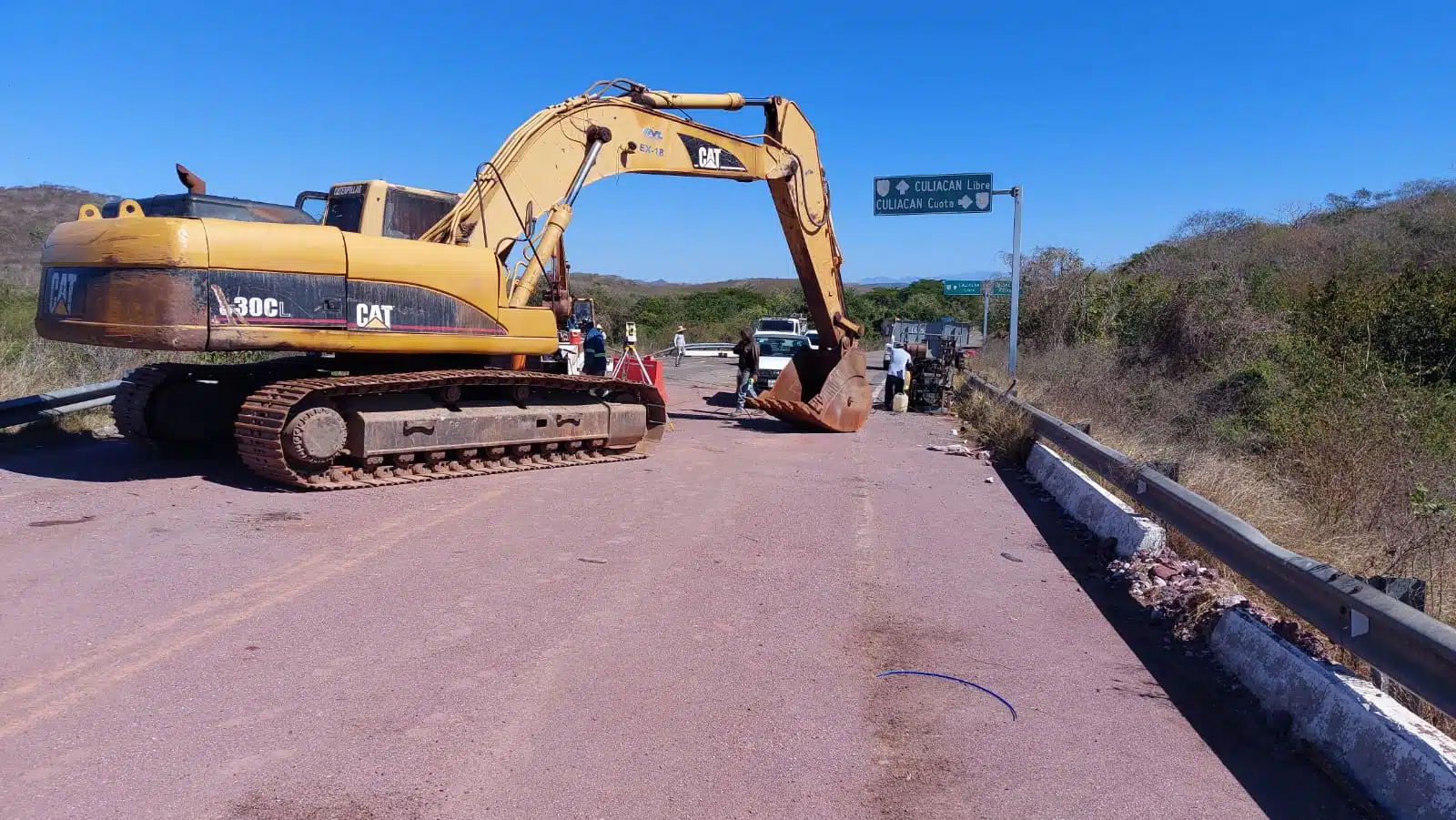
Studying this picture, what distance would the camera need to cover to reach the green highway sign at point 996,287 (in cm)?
3244

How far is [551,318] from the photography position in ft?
39.1

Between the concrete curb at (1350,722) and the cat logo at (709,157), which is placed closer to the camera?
the concrete curb at (1350,722)

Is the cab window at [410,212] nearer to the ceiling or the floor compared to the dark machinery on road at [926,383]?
nearer to the ceiling

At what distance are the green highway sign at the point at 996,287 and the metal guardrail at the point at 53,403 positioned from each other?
2518cm

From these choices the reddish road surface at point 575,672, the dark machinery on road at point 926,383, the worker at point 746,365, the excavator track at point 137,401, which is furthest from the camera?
the dark machinery on road at point 926,383

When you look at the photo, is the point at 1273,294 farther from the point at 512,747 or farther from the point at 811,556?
the point at 512,747

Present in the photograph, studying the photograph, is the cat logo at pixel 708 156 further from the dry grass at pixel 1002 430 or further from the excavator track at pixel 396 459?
the dry grass at pixel 1002 430

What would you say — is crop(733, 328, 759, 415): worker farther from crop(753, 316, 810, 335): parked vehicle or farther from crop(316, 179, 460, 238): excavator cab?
crop(753, 316, 810, 335): parked vehicle

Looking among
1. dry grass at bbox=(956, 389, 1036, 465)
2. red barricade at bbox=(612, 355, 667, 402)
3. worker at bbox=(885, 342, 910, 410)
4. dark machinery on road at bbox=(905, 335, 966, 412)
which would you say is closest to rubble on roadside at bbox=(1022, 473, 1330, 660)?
dry grass at bbox=(956, 389, 1036, 465)

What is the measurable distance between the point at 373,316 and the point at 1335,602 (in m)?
8.25

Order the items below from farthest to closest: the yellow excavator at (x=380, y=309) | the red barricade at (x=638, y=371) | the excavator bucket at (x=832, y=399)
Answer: the red barricade at (x=638, y=371), the excavator bucket at (x=832, y=399), the yellow excavator at (x=380, y=309)

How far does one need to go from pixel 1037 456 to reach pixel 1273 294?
11880mm

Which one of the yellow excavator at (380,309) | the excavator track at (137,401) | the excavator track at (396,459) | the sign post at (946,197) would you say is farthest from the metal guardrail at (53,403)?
the sign post at (946,197)

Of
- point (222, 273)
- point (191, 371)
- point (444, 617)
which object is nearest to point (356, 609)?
point (444, 617)
